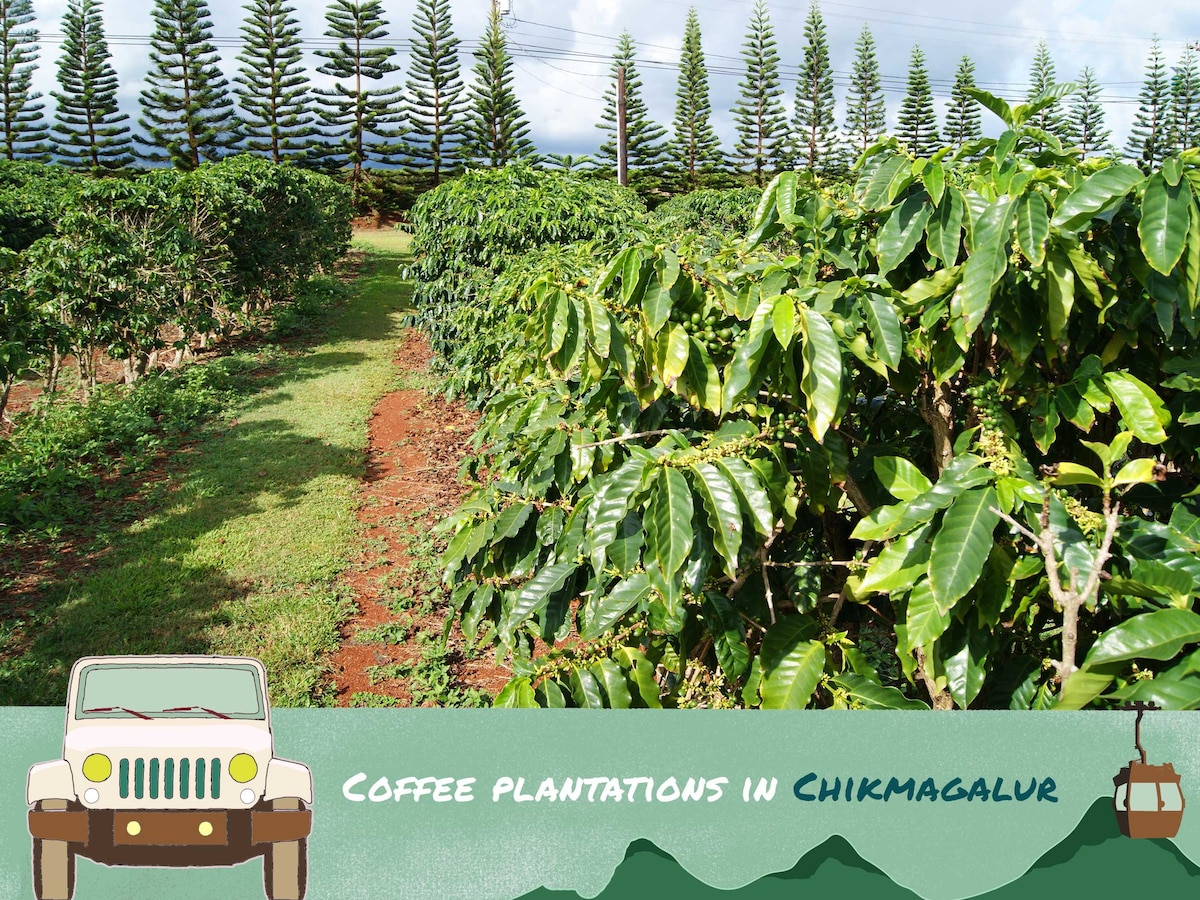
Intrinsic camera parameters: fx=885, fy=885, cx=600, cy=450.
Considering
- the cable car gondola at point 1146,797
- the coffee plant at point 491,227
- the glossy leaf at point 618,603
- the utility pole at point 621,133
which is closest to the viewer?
the cable car gondola at point 1146,797

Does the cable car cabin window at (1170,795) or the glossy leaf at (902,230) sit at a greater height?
the glossy leaf at (902,230)

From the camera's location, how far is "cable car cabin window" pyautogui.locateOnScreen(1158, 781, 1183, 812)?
→ 121cm

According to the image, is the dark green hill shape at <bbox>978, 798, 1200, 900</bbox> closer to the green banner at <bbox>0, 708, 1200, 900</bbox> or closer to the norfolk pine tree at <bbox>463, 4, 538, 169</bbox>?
the green banner at <bbox>0, 708, 1200, 900</bbox>

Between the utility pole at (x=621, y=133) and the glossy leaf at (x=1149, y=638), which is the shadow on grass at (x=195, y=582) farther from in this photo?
the utility pole at (x=621, y=133)

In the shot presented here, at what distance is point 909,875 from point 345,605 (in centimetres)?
331

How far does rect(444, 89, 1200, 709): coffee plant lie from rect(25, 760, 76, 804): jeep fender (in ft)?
2.09

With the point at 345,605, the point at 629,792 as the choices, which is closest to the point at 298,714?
the point at 629,792

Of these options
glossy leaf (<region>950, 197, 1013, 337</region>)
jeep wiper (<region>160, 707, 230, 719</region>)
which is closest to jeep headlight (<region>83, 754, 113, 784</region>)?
jeep wiper (<region>160, 707, 230, 719</region>)

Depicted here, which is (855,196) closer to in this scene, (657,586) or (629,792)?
(657,586)

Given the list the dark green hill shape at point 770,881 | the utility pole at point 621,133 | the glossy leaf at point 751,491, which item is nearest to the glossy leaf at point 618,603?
the glossy leaf at point 751,491

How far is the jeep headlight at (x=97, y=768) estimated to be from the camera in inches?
48.4

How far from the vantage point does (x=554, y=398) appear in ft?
6.81

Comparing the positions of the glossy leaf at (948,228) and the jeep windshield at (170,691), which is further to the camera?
the glossy leaf at (948,228)

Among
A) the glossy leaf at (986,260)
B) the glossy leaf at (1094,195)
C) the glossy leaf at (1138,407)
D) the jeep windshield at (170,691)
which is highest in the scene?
the glossy leaf at (1094,195)
